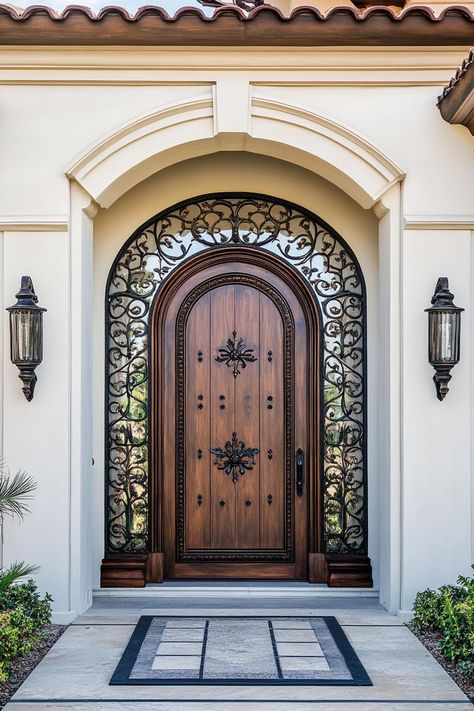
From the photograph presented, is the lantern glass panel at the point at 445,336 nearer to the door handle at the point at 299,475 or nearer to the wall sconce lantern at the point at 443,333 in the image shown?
the wall sconce lantern at the point at 443,333

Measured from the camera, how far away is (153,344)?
24.1 ft

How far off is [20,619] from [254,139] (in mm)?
3790

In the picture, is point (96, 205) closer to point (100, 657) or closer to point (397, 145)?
point (397, 145)

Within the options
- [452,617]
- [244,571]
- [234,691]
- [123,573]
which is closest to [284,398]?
[244,571]

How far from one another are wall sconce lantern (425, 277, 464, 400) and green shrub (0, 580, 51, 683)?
3.23 m

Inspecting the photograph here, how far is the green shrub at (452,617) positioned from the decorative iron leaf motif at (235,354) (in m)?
2.35

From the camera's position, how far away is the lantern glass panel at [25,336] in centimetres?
625

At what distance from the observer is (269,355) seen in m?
7.39

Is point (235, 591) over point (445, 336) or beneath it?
beneath

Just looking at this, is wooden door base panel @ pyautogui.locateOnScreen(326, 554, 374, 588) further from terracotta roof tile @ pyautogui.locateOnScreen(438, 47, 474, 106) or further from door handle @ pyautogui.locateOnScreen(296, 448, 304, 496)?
terracotta roof tile @ pyautogui.locateOnScreen(438, 47, 474, 106)

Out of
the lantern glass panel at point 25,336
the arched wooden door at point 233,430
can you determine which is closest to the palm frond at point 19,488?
the lantern glass panel at point 25,336

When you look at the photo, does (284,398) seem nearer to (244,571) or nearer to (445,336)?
(244,571)

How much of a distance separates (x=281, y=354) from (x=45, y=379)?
80.4 inches

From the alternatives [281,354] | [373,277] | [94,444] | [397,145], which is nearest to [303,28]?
[397,145]
